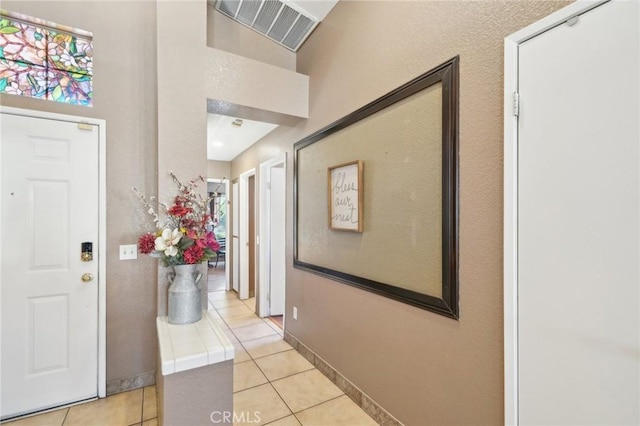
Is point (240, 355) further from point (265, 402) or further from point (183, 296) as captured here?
point (183, 296)

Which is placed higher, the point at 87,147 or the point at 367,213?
the point at 87,147

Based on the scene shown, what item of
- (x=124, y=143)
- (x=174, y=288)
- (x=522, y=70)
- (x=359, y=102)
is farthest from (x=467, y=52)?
(x=124, y=143)

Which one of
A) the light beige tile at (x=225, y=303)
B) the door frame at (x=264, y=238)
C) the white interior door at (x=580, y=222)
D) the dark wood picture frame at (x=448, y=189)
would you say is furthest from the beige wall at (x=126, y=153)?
the white interior door at (x=580, y=222)

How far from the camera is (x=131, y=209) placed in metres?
2.17

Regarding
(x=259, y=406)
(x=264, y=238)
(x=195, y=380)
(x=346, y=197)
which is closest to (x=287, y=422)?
(x=259, y=406)

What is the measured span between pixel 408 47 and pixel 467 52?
42 centimetres

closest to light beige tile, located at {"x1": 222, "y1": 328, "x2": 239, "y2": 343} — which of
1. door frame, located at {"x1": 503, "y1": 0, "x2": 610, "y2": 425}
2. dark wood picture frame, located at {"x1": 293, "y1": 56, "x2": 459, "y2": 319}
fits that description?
dark wood picture frame, located at {"x1": 293, "y1": 56, "x2": 459, "y2": 319}

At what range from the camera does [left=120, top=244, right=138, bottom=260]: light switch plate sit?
7.03 feet

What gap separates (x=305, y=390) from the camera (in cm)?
220

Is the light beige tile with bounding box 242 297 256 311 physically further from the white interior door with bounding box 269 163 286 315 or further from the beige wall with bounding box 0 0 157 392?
the beige wall with bounding box 0 0 157 392

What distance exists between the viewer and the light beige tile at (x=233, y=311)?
3934 mm

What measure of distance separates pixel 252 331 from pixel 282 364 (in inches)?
35.1

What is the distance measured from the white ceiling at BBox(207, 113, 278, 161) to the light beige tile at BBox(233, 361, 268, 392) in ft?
8.03

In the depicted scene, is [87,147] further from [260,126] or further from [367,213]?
[367,213]
